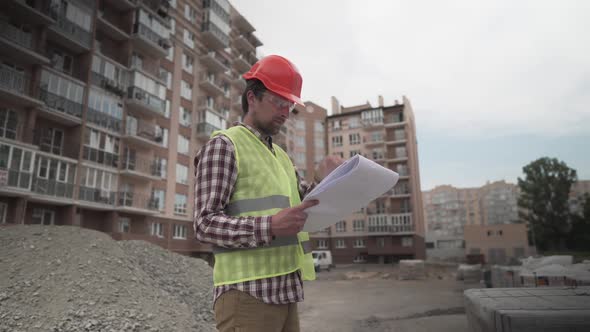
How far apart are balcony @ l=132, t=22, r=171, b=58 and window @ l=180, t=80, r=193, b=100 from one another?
11.9ft

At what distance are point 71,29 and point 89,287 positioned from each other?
22876 millimetres

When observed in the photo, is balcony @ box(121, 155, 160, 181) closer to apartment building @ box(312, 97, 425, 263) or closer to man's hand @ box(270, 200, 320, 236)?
man's hand @ box(270, 200, 320, 236)

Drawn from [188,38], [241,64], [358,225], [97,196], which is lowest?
[358,225]

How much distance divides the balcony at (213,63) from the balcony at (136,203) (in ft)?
51.9

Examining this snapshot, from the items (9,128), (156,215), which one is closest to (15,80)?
(9,128)

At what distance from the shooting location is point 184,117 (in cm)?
3634

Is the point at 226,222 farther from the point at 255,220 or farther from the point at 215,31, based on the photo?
the point at 215,31

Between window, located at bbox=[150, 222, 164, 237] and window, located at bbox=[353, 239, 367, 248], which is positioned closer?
window, located at bbox=[150, 222, 164, 237]

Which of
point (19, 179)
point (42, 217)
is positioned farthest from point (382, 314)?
point (42, 217)

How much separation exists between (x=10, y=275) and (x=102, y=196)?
→ 18003mm

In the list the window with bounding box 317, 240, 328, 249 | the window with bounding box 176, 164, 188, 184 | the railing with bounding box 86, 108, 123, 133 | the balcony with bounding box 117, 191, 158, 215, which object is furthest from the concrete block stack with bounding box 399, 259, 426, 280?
the window with bounding box 317, 240, 328, 249

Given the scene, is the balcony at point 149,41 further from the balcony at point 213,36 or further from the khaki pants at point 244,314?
the khaki pants at point 244,314

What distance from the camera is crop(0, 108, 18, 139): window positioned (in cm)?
2108

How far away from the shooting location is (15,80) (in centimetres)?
2159
